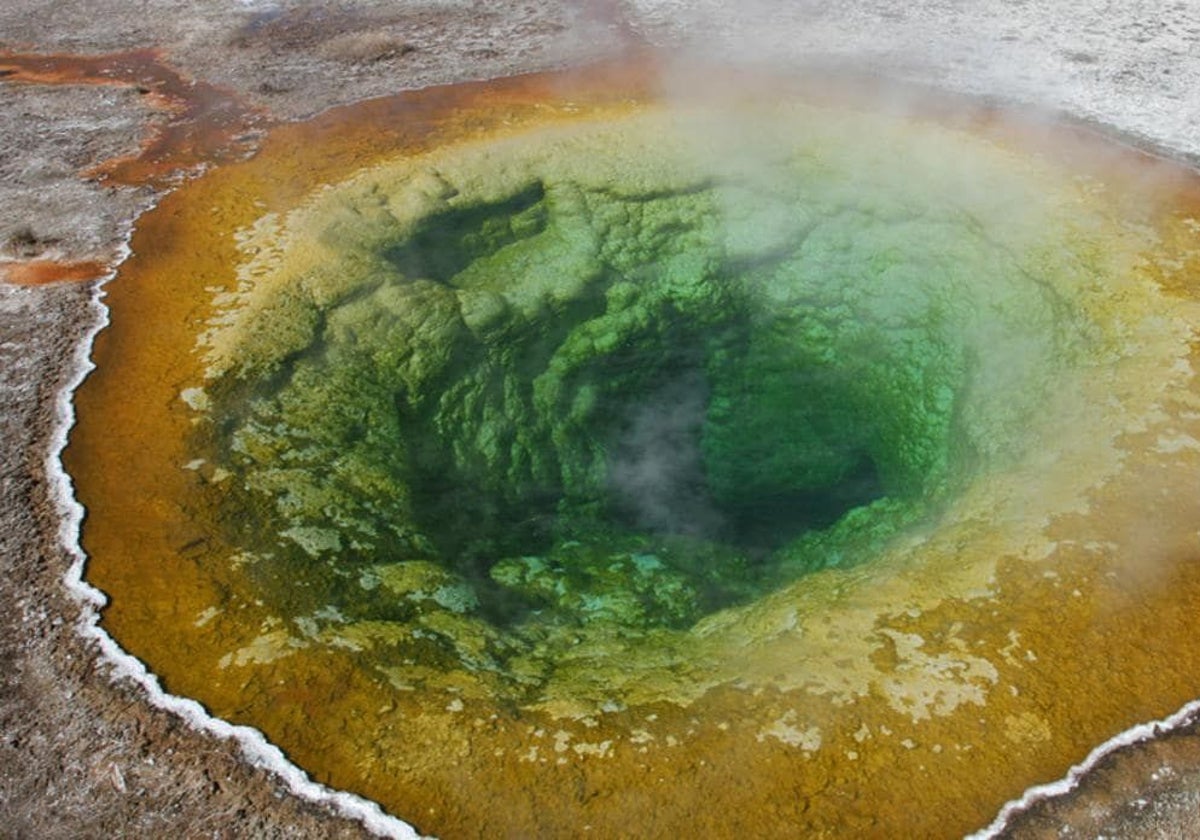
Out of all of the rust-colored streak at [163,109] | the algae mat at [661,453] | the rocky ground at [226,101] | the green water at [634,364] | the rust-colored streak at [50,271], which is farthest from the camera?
the rust-colored streak at [163,109]

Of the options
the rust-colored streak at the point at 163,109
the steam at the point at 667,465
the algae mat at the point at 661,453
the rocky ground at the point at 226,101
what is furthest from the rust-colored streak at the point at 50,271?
the steam at the point at 667,465

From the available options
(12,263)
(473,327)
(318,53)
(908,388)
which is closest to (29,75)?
(318,53)

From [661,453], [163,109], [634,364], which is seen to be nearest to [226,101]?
[163,109]

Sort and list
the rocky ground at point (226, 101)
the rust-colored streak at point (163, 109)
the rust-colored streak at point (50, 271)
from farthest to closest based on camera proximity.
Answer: the rust-colored streak at point (163, 109)
the rust-colored streak at point (50, 271)
the rocky ground at point (226, 101)

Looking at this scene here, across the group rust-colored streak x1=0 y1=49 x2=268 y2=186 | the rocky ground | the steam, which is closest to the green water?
the steam

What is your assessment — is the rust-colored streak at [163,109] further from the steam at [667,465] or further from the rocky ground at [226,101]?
the steam at [667,465]

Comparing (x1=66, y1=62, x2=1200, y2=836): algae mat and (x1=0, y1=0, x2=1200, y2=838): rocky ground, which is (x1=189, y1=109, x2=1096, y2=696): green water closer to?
(x1=66, y1=62, x2=1200, y2=836): algae mat

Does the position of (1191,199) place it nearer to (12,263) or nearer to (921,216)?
(921,216)

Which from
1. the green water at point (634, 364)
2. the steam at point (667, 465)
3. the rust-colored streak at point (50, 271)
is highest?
the rust-colored streak at point (50, 271)
